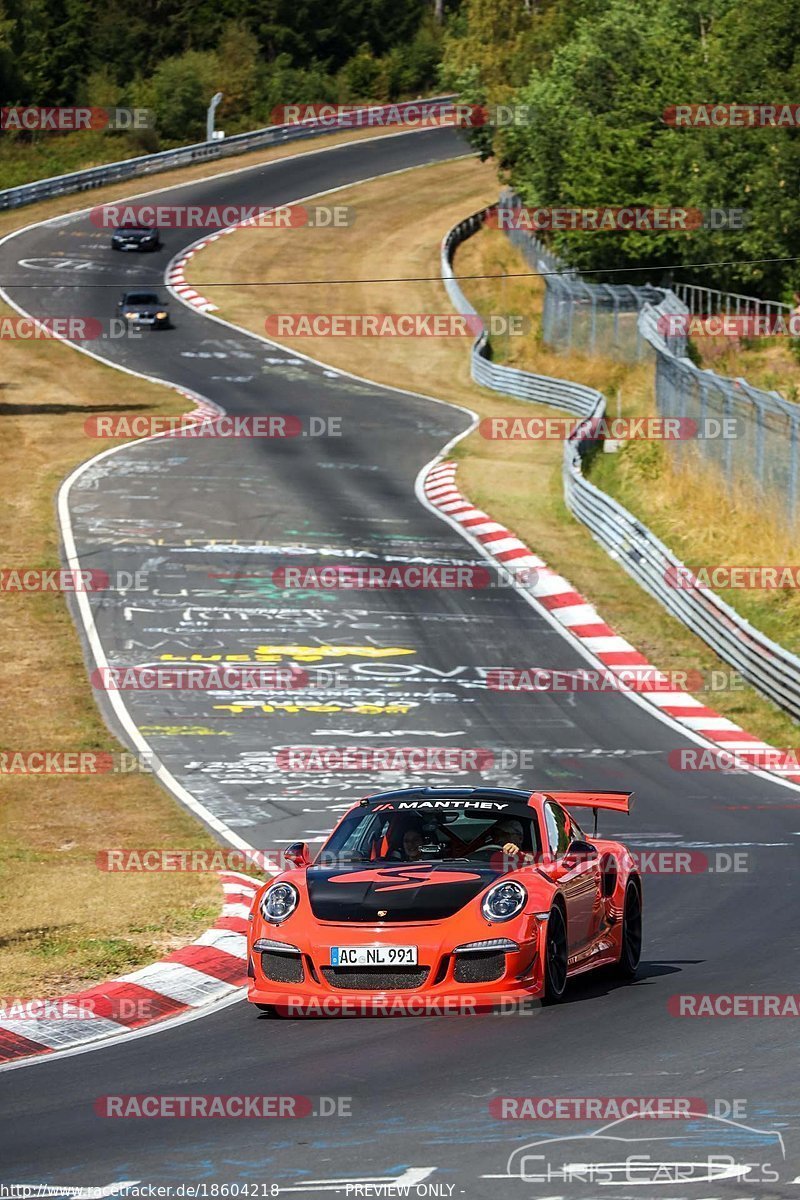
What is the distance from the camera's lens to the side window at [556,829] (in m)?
11.7

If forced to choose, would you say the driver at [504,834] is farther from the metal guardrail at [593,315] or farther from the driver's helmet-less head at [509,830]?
the metal guardrail at [593,315]

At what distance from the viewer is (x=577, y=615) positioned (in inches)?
1230

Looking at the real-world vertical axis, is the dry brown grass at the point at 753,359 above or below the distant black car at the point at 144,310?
above

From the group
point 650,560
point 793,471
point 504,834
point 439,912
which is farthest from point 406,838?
point 650,560

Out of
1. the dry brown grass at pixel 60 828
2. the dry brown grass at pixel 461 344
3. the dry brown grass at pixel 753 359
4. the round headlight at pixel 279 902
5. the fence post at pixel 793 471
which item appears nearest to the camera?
the round headlight at pixel 279 902

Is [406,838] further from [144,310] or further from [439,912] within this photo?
[144,310]

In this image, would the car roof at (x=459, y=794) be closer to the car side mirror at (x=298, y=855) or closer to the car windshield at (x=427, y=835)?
the car windshield at (x=427, y=835)

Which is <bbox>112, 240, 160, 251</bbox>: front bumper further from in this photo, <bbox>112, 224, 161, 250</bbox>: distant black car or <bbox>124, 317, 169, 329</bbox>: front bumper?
<bbox>124, 317, 169, 329</bbox>: front bumper

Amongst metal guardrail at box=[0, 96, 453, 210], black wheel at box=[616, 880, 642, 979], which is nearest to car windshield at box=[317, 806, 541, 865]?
black wheel at box=[616, 880, 642, 979]

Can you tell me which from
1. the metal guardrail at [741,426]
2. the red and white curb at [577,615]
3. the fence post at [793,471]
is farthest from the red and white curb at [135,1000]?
the metal guardrail at [741,426]

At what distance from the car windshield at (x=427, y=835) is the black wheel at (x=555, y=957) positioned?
756 millimetres

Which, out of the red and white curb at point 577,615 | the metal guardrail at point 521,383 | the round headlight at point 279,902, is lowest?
the red and white curb at point 577,615

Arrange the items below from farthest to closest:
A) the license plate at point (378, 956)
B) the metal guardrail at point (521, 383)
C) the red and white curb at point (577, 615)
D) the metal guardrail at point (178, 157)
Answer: the metal guardrail at point (178, 157)
the metal guardrail at point (521, 383)
the red and white curb at point (577, 615)
the license plate at point (378, 956)

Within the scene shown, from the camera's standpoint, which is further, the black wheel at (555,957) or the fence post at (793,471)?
the fence post at (793,471)
